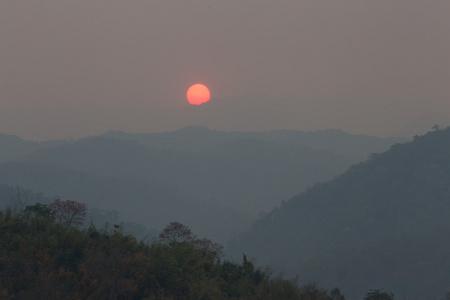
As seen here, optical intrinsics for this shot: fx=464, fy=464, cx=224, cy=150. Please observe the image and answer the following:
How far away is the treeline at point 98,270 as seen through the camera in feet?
63.3

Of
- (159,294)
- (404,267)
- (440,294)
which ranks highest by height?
(404,267)

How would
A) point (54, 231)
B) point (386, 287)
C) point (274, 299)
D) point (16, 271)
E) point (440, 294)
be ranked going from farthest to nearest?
point (386, 287), point (440, 294), point (54, 231), point (274, 299), point (16, 271)

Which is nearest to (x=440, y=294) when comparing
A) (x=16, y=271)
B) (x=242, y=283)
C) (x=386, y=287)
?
(x=386, y=287)

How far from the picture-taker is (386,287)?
154000 millimetres

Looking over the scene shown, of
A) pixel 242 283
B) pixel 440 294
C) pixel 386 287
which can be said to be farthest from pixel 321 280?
pixel 242 283

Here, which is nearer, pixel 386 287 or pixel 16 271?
pixel 16 271

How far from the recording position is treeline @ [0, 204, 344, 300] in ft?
63.3

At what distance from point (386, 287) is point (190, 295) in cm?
14930

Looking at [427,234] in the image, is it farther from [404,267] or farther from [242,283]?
[242,283]

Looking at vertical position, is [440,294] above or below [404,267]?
below

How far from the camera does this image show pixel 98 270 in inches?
779

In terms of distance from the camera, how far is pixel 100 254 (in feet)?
68.1

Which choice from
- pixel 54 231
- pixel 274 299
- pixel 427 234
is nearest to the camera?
pixel 274 299

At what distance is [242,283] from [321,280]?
147296 mm
